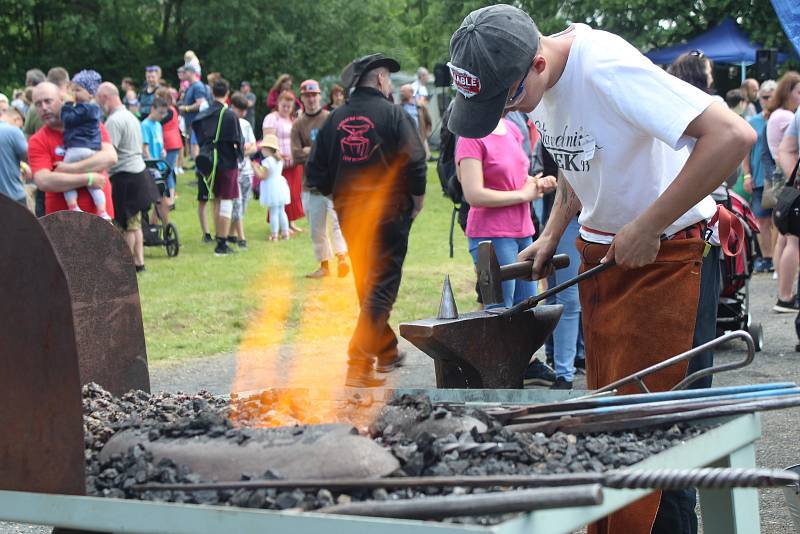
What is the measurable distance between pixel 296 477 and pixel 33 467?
25.6 inches

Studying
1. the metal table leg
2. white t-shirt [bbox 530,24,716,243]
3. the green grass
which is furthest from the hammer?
the green grass

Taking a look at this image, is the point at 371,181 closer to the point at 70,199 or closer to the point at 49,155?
the point at 70,199

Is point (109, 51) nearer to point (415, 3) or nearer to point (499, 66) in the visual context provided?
point (415, 3)

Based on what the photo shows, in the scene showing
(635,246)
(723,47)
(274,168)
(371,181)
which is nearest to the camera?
(635,246)

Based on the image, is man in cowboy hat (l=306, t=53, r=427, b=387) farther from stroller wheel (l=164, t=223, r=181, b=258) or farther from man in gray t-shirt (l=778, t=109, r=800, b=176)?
stroller wheel (l=164, t=223, r=181, b=258)

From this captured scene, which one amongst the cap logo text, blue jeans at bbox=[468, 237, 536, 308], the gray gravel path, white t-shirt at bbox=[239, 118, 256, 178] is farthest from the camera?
white t-shirt at bbox=[239, 118, 256, 178]

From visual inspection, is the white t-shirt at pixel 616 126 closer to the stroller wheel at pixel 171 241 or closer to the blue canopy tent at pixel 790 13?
the blue canopy tent at pixel 790 13

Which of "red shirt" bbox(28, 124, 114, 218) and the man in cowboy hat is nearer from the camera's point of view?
the man in cowboy hat

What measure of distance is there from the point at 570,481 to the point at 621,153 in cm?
129

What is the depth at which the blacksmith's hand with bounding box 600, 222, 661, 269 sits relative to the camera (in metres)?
3.03

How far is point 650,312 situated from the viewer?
10.6 feet

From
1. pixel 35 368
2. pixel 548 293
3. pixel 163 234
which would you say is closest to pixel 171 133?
pixel 163 234

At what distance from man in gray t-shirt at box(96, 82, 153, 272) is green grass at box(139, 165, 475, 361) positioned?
521 millimetres

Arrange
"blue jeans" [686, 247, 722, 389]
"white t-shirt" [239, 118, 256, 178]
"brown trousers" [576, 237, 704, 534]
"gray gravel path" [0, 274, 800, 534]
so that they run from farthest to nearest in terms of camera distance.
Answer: "white t-shirt" [239, 118, 256, 178] < "gray gravel path" [0, 274, 800, 534] < "blue jeans" [686, 247, 722, 389] < "brown trousers" [576, 237, 704, 534]
